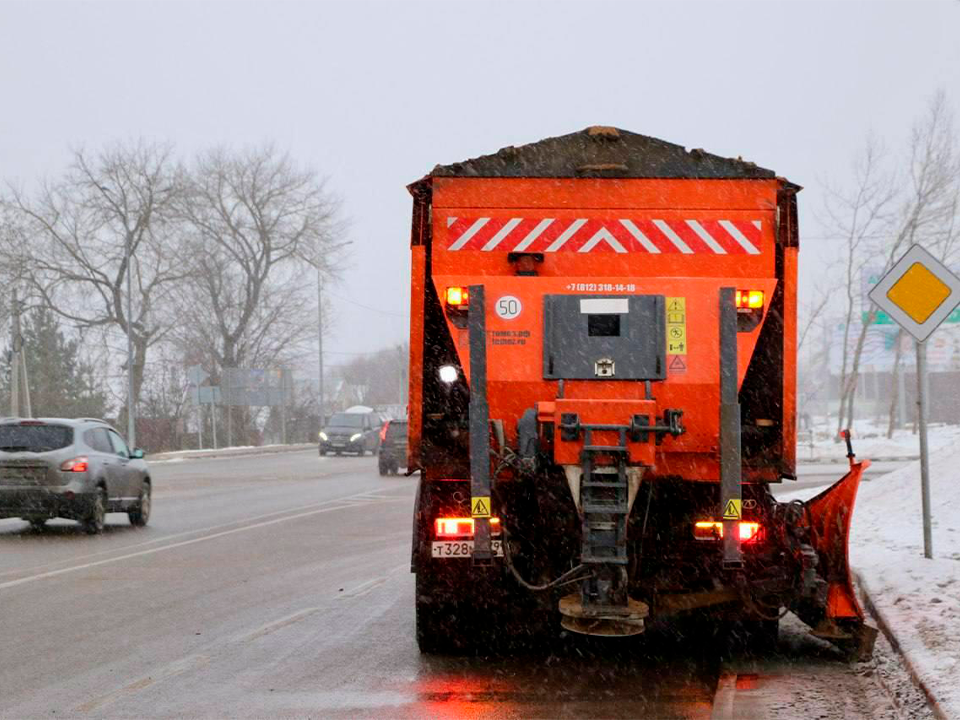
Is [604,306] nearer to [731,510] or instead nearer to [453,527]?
[731,510]

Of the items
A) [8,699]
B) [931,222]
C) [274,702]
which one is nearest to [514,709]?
[274,702]

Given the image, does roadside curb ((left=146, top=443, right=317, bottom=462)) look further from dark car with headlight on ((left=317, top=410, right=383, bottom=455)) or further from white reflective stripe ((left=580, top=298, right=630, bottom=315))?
white reflective stripe ((left=580, top=298, right=630, bottom=315))

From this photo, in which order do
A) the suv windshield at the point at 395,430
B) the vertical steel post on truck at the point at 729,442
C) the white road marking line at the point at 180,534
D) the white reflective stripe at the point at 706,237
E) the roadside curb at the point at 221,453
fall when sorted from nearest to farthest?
the vertical steel post on truck at the point at 729,442 → the white reflective stripe at the point at 706,237 → the white road marking line at the point at 180,534 → the suv windshield at the point at 395,430 → the roadside curb at the point at 221,453

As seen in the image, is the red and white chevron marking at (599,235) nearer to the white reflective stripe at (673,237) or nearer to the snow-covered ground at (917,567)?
the white reflective stripe at (673,237)

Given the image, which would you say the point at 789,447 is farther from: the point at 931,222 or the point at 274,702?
the point at 931,222

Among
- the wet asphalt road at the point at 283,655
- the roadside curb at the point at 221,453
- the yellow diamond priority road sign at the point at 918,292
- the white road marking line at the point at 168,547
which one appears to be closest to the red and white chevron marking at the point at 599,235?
the wet asphalt road at the point at 283,655

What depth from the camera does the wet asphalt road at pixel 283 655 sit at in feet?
22.2

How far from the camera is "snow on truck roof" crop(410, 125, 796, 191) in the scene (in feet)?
26.0

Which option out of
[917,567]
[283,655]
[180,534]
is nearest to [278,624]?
[283,655]

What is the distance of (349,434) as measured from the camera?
49.3m

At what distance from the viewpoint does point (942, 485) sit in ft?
49.3

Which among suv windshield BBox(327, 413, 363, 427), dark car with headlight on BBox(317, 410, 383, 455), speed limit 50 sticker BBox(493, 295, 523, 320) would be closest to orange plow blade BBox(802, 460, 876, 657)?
speed limit 50 sticker BBox(493, 295, 523, 320)

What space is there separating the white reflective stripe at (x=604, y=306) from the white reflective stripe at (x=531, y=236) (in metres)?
0.75

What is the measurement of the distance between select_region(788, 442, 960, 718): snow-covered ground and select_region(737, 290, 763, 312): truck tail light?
216 centimetres
